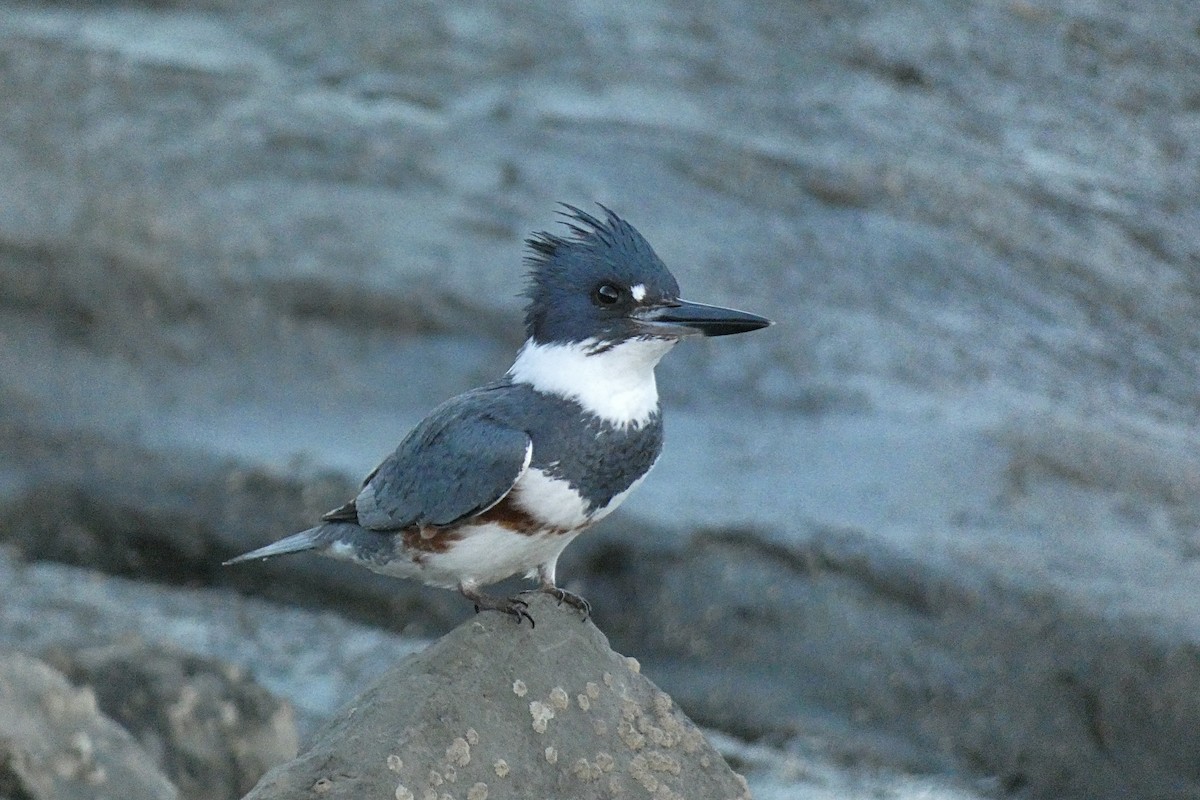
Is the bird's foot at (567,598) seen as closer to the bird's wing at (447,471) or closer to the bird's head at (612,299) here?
the bird's wing at (447,471)

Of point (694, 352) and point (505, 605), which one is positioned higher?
point (505, 605)

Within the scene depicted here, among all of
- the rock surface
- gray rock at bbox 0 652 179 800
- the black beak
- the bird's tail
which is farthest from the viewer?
the rock surface

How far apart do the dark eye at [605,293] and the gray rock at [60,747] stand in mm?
1797

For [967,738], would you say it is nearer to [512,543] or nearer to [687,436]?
[687,436]

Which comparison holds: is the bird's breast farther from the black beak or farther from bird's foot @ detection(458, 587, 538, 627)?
the black beak

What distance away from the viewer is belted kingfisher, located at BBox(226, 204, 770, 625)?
3.73m

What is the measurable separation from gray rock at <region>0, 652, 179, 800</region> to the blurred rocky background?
0.9 inches

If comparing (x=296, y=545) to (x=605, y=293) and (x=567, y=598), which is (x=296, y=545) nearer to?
(x=567, y=598)

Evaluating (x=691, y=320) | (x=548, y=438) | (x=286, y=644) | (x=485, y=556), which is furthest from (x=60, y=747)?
(x=286, y=644)

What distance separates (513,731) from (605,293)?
982 millimetres

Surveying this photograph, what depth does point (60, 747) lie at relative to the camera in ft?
14.9

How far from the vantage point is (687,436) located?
783 cm

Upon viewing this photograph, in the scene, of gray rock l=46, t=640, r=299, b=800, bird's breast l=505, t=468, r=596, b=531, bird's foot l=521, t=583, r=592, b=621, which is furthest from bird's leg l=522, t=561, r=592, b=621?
gray rock l=46, t=640, r=299, b=800

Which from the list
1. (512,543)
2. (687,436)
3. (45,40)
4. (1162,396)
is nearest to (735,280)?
(687,436)
